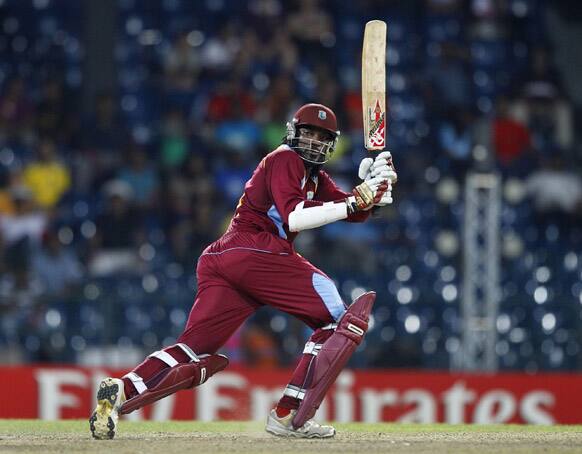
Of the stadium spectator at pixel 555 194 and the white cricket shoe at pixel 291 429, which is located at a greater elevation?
the stadium spectator at pixel 555 194

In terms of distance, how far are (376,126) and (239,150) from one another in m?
6.60

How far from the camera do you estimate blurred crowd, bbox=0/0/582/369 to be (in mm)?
13141

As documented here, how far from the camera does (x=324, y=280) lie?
778cm

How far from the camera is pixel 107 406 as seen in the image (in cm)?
746

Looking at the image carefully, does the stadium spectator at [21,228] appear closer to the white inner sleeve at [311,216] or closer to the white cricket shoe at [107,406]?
the white cricket shoe at [107,406]

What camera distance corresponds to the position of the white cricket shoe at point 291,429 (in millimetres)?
7766

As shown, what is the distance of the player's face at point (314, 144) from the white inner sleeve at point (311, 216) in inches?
18.2

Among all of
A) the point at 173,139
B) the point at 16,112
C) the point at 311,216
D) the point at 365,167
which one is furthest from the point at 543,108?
the point at 311,216

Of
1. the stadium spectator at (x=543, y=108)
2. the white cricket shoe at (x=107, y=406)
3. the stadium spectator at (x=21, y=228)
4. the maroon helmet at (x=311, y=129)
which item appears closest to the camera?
the white cricket shoe at (x=107, y=406)

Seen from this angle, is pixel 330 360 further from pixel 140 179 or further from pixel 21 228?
pixel 140 179

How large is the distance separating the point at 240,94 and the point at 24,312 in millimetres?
4001

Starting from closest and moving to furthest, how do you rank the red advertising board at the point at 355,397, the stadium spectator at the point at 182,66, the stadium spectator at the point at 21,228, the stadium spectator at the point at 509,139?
the red advertising board at the point at 355,397 < the stadium spectator at the point at 21,228 < the stadium spectator at the point at 509,139 < the stadium spectator at the point at 182,66

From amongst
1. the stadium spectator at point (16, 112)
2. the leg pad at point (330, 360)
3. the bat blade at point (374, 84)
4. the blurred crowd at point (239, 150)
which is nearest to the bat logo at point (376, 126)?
the bat blade at point (374, 84)

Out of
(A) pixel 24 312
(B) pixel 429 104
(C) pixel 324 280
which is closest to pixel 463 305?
(B) pixel 429 104
